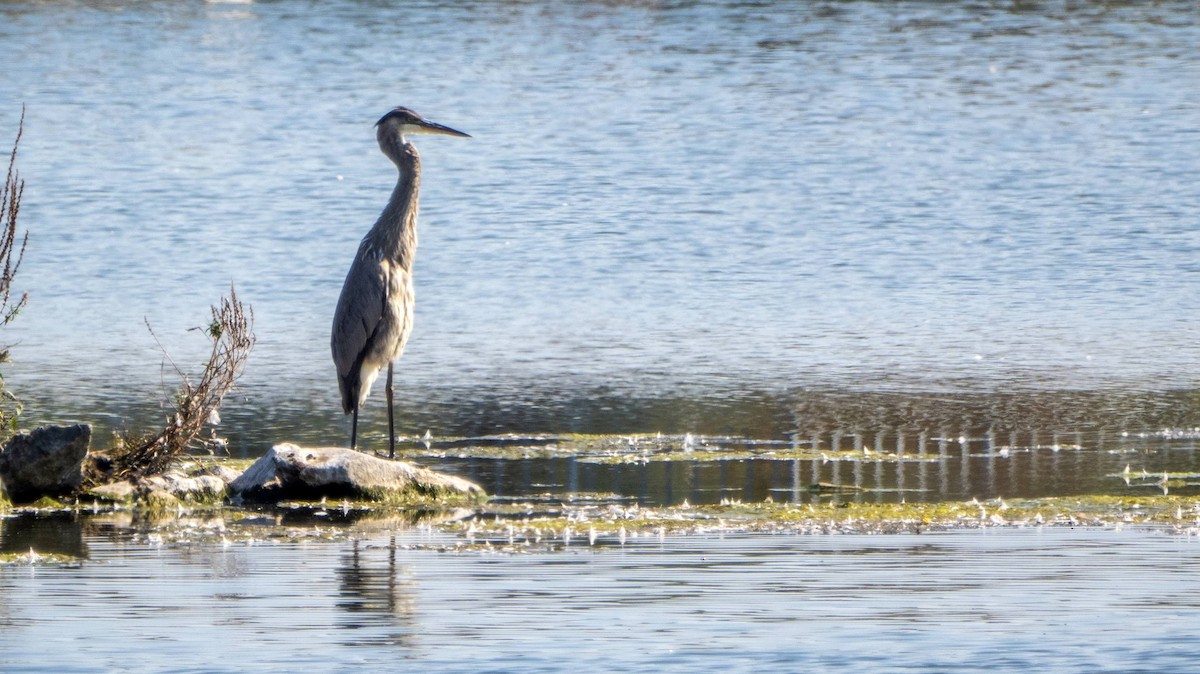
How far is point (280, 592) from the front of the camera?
7938mm

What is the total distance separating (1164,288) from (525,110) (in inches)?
712

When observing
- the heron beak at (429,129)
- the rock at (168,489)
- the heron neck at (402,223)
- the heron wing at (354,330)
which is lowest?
the rock at (168,489)

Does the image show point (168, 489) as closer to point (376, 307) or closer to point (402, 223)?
point (376, 307)

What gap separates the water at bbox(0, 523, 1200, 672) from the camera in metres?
6.80

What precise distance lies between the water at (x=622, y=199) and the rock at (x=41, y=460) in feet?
8.08

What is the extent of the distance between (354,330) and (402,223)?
0.83m

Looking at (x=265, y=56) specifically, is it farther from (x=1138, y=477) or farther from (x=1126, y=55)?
(x=1138, y=477)

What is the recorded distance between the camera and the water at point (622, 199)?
15945 mm

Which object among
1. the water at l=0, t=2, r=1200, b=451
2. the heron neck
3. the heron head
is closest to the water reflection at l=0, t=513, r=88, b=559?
the water at l=0, t=2, r=1200, b=451

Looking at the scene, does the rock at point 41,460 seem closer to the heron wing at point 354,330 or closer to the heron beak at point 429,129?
the heron wing at point 354,330

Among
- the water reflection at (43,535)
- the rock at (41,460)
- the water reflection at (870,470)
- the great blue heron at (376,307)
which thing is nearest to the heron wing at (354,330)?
the great blue heron at (376,307)

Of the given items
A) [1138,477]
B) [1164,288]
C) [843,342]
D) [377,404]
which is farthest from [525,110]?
[1138,477]

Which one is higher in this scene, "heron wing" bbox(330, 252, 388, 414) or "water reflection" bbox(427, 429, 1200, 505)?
"heron wing" bbox(330, 252, 388, 414)

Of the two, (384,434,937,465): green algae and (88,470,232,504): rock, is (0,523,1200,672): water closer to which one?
(88,470,232,504): rock
